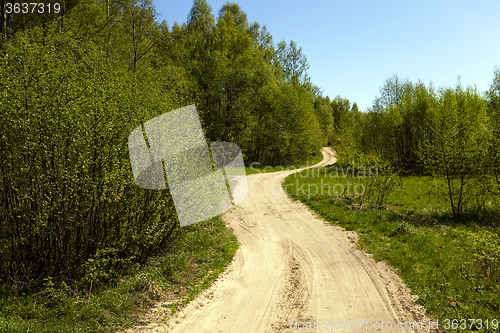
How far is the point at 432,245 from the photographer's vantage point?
431 inches

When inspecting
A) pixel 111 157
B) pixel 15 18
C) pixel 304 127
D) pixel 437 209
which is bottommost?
pixel 437 209

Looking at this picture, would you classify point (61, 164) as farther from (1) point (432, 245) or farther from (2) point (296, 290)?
(1) point (432, 245)

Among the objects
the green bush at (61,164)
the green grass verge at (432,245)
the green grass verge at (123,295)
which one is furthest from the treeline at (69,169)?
the green grass verge at (432,245)

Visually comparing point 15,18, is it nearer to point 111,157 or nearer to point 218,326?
point 111,157

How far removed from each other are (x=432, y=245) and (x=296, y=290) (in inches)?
255

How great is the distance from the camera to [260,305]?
7.30 meters

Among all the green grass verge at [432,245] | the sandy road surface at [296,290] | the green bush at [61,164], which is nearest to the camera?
the green bush at [61,164]

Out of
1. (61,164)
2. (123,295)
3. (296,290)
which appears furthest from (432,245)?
(61,164)

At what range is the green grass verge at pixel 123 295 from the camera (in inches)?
226

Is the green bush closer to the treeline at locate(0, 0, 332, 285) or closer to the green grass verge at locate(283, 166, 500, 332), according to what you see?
the treeline at locate(0, 0, 332, 285)

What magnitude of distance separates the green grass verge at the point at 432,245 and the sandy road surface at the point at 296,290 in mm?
692

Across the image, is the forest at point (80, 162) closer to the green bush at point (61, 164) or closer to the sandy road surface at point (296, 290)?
the green bush at point (61, 164)

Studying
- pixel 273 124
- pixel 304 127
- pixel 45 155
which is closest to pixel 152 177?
pixel 45 155

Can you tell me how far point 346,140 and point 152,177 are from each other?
1686 cm
